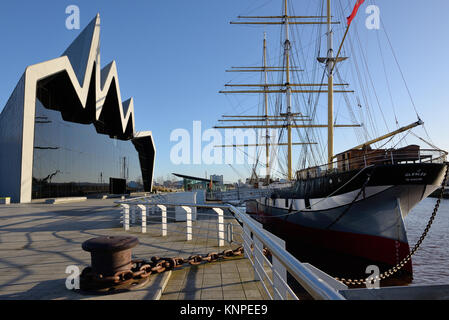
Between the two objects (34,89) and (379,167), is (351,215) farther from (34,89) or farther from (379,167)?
(34,89)

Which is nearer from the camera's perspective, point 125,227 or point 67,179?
point 125,227

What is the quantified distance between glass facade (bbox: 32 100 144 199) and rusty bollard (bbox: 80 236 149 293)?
21.4 m

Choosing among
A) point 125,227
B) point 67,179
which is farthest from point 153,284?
point 67,179

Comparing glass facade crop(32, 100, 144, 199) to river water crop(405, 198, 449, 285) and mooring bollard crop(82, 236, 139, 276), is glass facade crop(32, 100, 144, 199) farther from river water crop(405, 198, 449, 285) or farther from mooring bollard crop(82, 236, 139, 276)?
river water crop(405, 198, 449, 285)

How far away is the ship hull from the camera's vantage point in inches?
428

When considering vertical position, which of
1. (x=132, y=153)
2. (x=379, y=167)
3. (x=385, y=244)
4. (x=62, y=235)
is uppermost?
(x=132, y=153)

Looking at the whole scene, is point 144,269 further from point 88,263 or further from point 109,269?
point 88,263

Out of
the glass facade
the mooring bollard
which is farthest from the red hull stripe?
the glass facade

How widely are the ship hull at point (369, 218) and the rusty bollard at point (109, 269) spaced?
8707mm

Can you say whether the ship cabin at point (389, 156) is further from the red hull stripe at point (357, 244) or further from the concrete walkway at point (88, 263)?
the concrete walkway at point (88, 263)

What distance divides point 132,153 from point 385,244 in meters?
43.2

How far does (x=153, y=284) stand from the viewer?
3.98m
